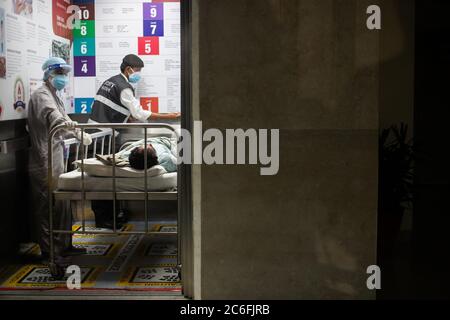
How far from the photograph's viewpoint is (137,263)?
3.77 meters

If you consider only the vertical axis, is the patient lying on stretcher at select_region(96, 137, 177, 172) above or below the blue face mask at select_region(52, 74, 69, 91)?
below

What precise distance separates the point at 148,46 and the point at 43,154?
1.77 m

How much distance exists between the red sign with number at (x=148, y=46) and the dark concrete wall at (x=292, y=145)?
242 centimetres

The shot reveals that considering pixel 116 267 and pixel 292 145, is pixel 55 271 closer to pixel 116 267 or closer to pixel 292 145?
pixel 116 267

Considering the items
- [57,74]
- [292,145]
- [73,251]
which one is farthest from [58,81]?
[292,145]

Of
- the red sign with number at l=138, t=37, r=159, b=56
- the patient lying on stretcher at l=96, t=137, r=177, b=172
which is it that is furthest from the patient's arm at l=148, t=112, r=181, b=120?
the patient lying on stretcher at l=96, t=137, r=177, b=172

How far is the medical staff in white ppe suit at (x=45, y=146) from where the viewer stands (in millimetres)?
3646

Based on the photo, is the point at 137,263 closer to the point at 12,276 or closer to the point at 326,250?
the point at 12,276

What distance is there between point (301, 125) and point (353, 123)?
0.86ft

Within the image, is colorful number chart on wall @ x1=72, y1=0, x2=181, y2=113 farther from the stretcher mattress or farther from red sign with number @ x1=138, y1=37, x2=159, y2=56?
the stretcher mattress

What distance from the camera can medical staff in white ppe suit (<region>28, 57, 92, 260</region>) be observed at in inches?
144

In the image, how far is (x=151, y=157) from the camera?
344 centimetres

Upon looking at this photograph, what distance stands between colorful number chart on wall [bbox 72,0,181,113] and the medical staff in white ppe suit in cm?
127

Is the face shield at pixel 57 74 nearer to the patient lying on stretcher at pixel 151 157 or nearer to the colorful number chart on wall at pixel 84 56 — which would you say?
the patient lying on stretcher at pixel 151 157
